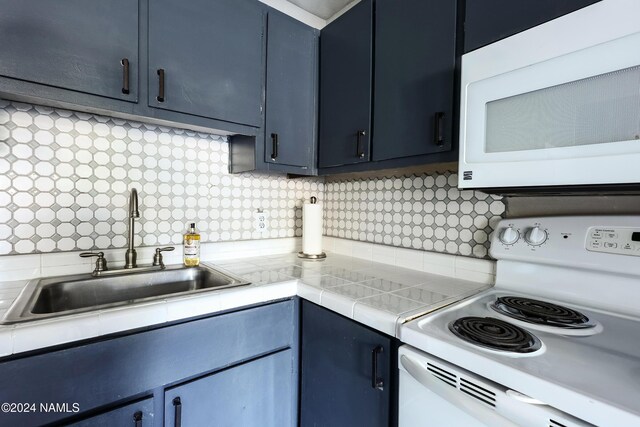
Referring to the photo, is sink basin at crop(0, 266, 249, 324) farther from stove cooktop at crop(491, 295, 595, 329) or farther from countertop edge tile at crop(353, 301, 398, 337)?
stove cooktop at crop(491, 295, 595, 329)

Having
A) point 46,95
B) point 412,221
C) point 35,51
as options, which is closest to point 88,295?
point 46,95

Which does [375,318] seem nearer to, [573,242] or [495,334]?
[495,334]

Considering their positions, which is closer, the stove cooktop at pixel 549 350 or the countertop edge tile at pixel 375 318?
the stove cooktop at pixel 549 350

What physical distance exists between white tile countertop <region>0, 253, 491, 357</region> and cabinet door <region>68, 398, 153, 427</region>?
0.22 metres

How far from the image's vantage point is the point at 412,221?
4.86 feet

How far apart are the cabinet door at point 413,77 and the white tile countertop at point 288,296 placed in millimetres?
526

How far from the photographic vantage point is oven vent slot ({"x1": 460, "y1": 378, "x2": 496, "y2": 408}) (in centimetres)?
59

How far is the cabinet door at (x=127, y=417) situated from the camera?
79cm

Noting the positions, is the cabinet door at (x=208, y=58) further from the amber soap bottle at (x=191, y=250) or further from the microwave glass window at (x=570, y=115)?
the microwave glass window at (x=570, y=115)

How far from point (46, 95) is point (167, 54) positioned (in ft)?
1.38

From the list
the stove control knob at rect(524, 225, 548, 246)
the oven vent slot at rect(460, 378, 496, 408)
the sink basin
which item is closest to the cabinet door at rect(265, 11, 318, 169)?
the sink basin

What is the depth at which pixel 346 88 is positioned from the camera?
1.45 m

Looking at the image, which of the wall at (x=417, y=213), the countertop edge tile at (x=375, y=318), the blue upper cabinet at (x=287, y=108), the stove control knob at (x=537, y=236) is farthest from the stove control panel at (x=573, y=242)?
the blue upper cabinet at (x=287, y=108)

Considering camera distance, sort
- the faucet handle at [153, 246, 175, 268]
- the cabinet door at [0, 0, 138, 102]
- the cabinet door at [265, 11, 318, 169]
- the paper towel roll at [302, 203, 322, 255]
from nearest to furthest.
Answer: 1. the cabinet door at [0, 0, 138, 102]
2. the faucet handle at [153, 246, 175, 268]
3. the cabinet door at [265, 11, 318, 169]
4. the paper towel roll at [302, 203, 322, 255]
